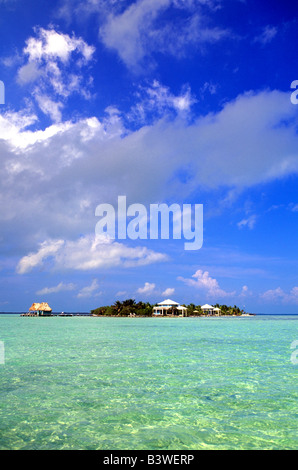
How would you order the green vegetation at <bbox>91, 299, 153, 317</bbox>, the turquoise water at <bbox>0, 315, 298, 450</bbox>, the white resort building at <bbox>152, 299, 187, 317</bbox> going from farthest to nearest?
the green vegetation at <bbox>91, 299, 153, 317</bbox> < the white resort building at <bbox>152, 299, 187, 317</bbox> < the turquoise water at <bbox>0, 315, 298, 450</bbox>

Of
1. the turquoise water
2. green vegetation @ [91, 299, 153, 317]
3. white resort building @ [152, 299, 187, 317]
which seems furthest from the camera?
green vegetation @ [91, 299, 153, 317]

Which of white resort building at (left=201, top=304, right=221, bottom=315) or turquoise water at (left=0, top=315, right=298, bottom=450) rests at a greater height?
turquoise water at (left=0, top=315, right=298, bottom=450)

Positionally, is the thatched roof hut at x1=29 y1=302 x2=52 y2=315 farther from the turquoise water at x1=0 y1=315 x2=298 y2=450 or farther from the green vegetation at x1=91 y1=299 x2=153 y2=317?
the turquoise water at x1=0 y1=315 x2=298 y2=450

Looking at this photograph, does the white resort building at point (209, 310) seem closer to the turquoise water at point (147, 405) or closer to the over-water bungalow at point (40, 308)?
the over-water bungalow at point (40, 308)

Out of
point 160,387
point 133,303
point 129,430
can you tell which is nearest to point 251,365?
point 160,387

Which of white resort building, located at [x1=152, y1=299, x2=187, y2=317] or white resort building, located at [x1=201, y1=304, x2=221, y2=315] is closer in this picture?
white resort building, located at [x1=152, y1=299, x2=187, y2=317]

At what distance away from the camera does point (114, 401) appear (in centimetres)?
935

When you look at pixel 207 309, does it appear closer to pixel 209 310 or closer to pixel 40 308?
pixel 209 310

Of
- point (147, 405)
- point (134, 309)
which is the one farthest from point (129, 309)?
point (147, 405)

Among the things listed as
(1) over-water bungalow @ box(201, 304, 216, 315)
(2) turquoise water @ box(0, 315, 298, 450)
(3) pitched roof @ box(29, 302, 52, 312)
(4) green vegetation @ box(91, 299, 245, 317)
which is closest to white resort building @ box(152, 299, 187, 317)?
(4) green vegetation @ box(91, 299, 245, 317)

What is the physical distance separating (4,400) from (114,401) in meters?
3.15

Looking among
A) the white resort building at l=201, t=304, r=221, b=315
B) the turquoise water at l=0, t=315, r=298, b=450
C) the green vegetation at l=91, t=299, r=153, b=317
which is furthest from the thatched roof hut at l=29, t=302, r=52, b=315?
the turquoise water at l=0, t=315, r=298, b=450
